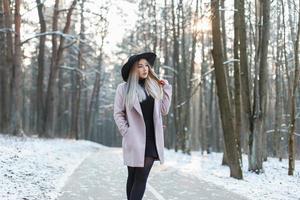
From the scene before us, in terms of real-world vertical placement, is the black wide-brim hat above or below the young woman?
above

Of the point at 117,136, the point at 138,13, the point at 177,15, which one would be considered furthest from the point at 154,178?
the point at 117,136

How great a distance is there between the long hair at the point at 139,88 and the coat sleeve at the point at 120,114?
10 centimetres

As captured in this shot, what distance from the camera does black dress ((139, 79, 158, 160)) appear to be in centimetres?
543

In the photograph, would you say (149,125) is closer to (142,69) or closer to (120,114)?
(120,114)

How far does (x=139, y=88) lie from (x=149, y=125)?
17.5 inches

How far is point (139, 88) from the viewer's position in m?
5.48

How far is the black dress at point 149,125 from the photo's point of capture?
5.43 meters

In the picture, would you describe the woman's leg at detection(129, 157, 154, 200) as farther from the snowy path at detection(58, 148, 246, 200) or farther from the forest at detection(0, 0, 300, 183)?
the forest at detection(0, 0, 300, 183)

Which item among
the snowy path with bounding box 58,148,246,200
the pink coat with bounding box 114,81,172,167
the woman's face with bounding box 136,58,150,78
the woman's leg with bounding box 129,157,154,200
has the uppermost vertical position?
the woman's face with bounding box 136,58,150,78

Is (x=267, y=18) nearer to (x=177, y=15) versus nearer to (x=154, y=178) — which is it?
(x=154, y=178)

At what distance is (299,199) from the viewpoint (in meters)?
9.82

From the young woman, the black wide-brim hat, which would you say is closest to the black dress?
the young woman

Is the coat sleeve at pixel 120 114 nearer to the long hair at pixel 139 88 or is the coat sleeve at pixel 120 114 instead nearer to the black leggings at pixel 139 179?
the long hair at pixel 139 88

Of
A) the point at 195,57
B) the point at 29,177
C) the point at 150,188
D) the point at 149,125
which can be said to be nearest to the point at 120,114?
the point at 149,125
